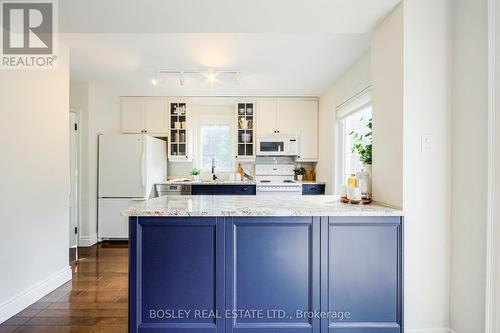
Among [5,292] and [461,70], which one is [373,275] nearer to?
[461,70]

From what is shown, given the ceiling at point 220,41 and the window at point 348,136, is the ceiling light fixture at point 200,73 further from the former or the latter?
the window at point 348,136

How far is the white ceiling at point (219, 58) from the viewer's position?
2.56m

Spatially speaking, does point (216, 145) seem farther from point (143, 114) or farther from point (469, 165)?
point (469, 165)

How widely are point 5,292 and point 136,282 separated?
1286mm

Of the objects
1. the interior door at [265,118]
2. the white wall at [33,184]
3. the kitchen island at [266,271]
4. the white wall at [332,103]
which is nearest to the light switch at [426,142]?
the kitchen island at [266,271]

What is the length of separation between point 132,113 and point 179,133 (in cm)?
87

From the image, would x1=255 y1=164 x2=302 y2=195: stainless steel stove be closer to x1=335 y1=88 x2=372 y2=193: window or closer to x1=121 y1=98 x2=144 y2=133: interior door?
x1=335 y1=88 x2=372 y2=193: window

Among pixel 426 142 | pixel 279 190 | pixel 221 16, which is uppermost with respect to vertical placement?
pixel 221 16

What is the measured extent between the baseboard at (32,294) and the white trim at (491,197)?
331cm

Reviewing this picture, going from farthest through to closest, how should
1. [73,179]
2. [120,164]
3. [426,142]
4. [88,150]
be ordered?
[120,164], [88,150], [73,179], [426,142]

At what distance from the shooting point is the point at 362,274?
1.70m

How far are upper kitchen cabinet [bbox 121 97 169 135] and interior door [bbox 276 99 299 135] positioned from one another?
2031 millimetres

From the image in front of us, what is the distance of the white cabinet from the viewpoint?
182 inches

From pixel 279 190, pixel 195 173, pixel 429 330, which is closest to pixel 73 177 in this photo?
pixel 195 173
